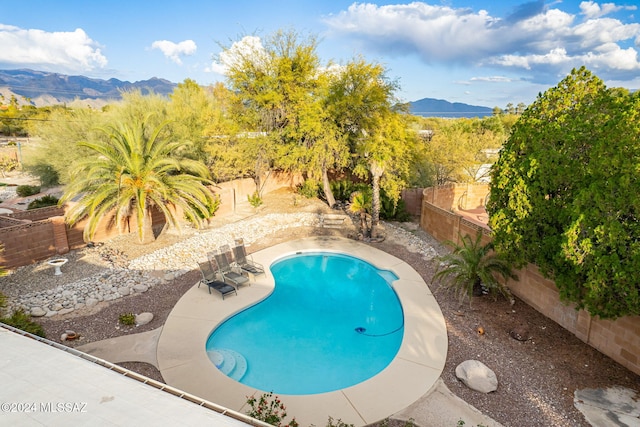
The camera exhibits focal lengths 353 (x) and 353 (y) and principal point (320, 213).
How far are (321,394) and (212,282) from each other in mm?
5574

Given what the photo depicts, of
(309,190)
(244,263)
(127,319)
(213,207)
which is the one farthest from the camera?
(309,190)

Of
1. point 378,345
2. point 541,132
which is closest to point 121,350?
point 378,345

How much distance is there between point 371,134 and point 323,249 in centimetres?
601

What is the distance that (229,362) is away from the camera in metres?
8.22

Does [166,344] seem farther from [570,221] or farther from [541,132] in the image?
[541,132]

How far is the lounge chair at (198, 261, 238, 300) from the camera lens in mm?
10812

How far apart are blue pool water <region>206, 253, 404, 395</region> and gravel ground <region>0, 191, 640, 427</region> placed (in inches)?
62.1

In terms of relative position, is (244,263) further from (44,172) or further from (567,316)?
(44,172)

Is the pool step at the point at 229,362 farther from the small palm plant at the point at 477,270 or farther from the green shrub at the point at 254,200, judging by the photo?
the green shrub at the point at 254,200

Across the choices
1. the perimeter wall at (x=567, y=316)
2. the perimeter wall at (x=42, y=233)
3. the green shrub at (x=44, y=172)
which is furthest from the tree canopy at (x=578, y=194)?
the green shrub at (x=44, y=172)

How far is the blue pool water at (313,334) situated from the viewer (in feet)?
26.3

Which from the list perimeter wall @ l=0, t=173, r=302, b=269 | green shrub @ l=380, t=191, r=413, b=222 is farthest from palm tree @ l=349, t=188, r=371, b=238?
perimeter wall @ l=0, t=173, r=302, b=269

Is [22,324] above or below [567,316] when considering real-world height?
above

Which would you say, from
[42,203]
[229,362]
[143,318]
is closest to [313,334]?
[229,362]
